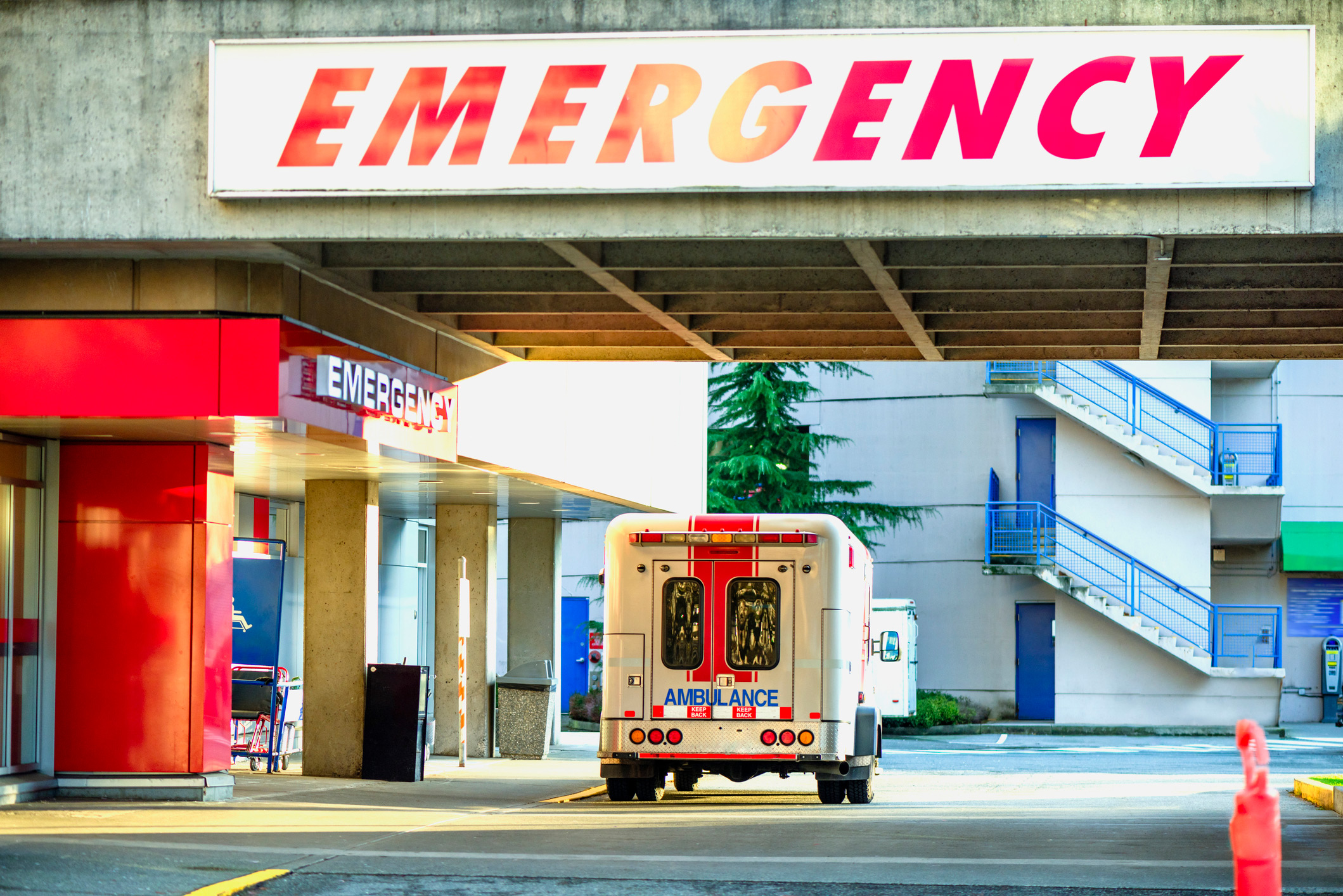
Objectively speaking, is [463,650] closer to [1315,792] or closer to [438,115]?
[438,115]

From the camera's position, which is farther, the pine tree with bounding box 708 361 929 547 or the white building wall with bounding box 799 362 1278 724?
the white building wall with bounding box 799 362 1278 724

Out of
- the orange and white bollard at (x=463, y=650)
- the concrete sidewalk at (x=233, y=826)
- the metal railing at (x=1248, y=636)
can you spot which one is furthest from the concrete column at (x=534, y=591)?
the metal railing at (x=1248, y=636)

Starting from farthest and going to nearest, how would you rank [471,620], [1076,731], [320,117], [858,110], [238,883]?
[1076,731], [471,620], [320,117], [858,110], [238,883]

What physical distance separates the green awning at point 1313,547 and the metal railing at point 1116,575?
1279mm

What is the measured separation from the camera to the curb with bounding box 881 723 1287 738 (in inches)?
1303

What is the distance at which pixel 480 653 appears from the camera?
2438cm

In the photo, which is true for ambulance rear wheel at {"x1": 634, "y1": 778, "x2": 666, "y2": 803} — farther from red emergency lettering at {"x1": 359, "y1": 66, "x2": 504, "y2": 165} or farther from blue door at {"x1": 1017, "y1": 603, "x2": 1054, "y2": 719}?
blue door at {"x1": 1017, "y1": 603, "x2": 1054, "y2": 719}

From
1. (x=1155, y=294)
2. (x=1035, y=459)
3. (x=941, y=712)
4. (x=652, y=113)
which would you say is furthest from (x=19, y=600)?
(x=1035, y=459)

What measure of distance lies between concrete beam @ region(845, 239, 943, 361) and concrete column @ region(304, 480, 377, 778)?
6605mm

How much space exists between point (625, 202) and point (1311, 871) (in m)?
6.84

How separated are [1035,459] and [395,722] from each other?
20.9 m

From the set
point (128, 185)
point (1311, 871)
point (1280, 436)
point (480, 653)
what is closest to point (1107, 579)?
point (1280, 436)

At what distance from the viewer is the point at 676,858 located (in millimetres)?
11992

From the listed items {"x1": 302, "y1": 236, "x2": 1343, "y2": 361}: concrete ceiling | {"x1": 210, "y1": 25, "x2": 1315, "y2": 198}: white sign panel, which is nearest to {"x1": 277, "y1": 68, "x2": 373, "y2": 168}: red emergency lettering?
{"x1": 210, "y1": 25, "x2": 1315, "y2": 198}: white sign panel
